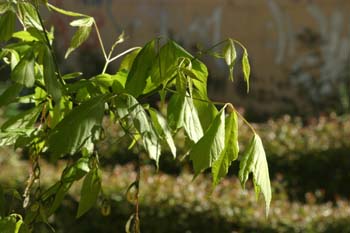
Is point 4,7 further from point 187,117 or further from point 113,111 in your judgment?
point 187,117

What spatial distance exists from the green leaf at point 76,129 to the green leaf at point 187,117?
147mm

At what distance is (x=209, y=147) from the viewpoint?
5.19 feet

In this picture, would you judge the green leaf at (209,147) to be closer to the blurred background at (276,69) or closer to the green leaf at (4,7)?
the green leaf at (4,7)

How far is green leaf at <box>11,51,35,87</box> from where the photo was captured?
1523 millimetres

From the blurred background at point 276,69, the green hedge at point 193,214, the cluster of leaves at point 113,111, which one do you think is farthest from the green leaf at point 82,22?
the blurred background at point 276,69

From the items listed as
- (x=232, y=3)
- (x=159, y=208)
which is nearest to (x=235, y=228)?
(x=159, y=208)

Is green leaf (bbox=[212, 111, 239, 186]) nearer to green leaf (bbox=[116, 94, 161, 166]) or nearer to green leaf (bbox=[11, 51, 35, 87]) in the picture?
green leaf (bbox=[116, 94, 161, 166])

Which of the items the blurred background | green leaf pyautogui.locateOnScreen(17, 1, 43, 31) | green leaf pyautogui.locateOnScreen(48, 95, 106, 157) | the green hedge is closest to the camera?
green leaf pyautogui.locateOnScreen(48, 95, 106, 157)

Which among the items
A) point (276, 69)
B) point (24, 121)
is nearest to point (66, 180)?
point (24, 121)

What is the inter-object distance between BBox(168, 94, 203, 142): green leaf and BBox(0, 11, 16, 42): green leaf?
292mm

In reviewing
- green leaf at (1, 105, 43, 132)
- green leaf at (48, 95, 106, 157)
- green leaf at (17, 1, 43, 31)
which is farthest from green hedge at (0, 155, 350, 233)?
green leaf at (48, 95, 106, 157)

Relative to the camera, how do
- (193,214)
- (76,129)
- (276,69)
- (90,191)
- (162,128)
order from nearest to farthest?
(76,129) → (162,128) → (90,191) → (193,214) → (276,69)

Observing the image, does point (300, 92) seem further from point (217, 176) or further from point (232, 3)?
point (217, 176)

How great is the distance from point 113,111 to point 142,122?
11 centimetres
